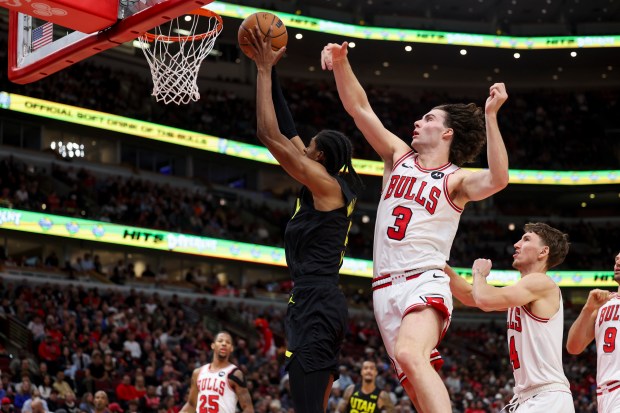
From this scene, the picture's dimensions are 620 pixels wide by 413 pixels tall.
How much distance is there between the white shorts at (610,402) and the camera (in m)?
7.33

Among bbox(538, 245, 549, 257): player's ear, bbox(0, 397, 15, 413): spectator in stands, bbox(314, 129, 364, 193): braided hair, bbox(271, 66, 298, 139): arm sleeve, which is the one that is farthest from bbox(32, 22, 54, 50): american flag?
bbox(0, 397, 15, 413): spectator in stands

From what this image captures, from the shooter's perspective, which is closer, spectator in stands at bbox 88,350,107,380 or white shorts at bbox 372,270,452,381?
white shorts at bbox 372,270,452,381

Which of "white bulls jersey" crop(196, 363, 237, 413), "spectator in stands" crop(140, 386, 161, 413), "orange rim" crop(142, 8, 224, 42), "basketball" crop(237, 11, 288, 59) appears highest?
"orange rim" crop(142, 8, 224, 42)

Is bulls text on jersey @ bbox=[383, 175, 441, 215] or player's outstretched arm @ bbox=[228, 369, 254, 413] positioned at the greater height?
bulls text on jersey @ bbox=[383, 175, 441, 215]

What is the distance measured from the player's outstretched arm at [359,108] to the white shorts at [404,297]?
91 cm

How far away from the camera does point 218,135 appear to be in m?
35.3

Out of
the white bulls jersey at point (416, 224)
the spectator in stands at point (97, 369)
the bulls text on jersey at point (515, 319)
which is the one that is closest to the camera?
the white bulls jersey at point (416, 224)

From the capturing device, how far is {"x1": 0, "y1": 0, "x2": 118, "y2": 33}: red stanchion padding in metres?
7.27

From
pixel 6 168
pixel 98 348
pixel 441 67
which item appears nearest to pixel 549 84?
pixel 441 67

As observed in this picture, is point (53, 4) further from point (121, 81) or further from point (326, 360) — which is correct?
point (121, 81)

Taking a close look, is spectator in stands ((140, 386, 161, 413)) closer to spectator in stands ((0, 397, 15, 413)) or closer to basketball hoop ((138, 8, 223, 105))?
spectator in stands ((0, 397, 15, 413))

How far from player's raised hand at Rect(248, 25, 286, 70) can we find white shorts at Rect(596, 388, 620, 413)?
3.96 metres

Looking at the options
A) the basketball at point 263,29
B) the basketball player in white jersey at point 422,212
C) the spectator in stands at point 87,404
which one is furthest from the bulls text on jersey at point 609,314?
the spectator in stands at point 87,404

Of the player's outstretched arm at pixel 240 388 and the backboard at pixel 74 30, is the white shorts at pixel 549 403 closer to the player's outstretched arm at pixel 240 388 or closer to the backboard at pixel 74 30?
the backboard at pixel 74 30
